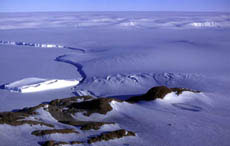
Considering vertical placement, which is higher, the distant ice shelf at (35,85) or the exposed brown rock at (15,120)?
the exposed brown rock at (15,120)

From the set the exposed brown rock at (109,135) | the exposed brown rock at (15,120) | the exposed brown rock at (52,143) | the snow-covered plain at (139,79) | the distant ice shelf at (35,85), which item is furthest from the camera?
the distant ice shelf at (35,85)

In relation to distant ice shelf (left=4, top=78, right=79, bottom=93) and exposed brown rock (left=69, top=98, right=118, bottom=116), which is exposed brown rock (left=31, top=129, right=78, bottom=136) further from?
distant ice shelf (left=4, top=78, right=79, bottom=93)

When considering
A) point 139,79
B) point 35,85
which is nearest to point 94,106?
point 35,85

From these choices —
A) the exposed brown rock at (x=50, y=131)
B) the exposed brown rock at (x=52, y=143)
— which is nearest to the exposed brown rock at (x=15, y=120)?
the exposed brown rock at (x=50, y=131)

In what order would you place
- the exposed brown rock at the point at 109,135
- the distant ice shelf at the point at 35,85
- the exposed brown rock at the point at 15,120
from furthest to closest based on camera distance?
the distant ice shelf at the point at 35,85 → the exposed brown rock at the point at 15,120 → the exposed brown rock at the point at 109,135

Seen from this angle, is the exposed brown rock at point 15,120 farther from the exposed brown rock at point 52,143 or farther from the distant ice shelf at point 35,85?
the distant ice shelf at point 35,85

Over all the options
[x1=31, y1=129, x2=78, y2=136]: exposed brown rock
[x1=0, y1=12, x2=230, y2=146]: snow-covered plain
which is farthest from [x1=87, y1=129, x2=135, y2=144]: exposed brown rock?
[x1=31, y1=129, x2=78, y2=136]: exposed brown rock

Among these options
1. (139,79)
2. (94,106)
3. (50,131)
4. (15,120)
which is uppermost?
(15,120)

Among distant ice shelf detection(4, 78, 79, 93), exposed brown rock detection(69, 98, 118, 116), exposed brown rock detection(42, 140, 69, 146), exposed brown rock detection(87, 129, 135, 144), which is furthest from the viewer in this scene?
distant ice shelf detection(4, 78, 79, 93)

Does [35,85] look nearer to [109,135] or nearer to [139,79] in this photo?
[139,79]
